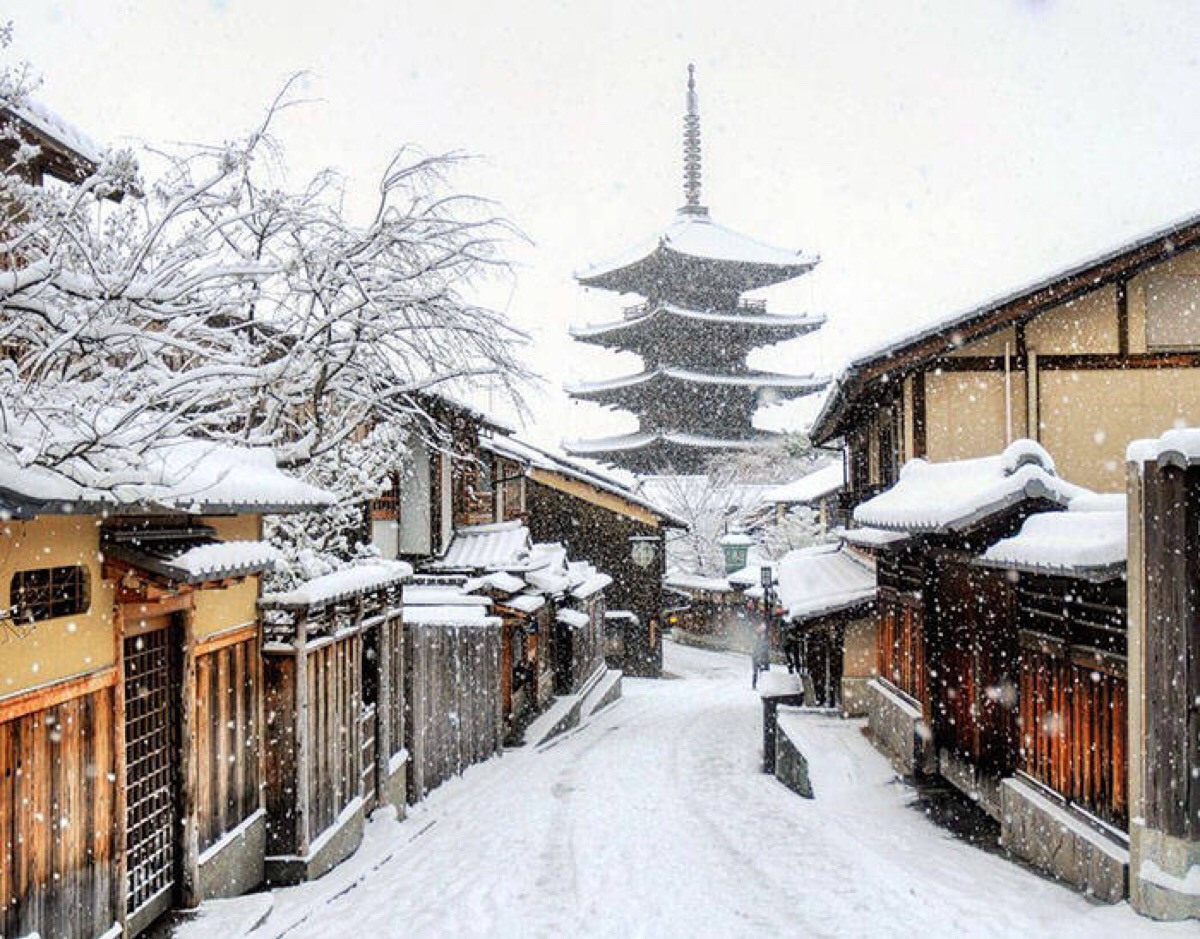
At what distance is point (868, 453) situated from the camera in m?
17.5

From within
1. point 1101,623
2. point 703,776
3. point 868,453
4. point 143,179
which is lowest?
point 703,776

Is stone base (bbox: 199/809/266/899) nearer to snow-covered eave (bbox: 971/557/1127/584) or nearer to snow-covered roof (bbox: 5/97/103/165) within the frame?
snow-covered roof (bbox: 5/97/103/165)

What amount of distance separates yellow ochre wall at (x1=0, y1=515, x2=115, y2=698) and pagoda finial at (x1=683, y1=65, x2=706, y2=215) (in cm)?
4291

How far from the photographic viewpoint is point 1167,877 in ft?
20.2

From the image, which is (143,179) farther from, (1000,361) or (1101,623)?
(1000,361)

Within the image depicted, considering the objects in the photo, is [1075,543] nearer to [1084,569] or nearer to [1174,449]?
[1084,569]

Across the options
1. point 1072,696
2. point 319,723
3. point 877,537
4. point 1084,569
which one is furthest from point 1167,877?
point 877,537

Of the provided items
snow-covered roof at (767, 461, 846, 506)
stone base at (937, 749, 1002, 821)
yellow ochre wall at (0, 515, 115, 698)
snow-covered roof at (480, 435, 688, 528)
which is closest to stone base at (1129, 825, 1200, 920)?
stone base at (937, 749, 1002, 821)

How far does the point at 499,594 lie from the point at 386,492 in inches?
195

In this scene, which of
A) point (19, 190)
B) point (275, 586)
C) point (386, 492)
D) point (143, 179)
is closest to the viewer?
point (19, 190)

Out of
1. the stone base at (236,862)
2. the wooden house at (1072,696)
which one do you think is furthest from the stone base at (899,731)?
the stone base at (236,862)

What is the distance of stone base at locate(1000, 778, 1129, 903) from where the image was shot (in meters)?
6.76

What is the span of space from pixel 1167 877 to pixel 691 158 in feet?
143

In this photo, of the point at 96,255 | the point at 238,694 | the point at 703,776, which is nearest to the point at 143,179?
the point at 96,255
